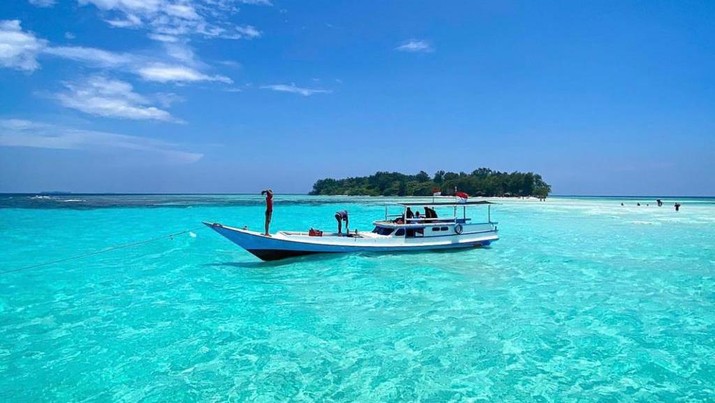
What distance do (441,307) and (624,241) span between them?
26080 mm

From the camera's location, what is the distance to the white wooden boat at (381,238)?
74.9 feet

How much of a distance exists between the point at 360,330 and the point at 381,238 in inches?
508

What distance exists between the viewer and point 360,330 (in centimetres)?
1277

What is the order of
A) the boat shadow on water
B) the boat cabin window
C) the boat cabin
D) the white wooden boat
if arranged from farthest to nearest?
the boat cabin window → the boat cabin → the boat shadow on water → the white wooden boat

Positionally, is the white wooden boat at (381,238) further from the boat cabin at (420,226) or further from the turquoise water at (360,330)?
the turquoise water at (360,330)

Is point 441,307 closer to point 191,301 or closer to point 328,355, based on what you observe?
point 328,355

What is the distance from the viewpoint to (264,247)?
75.4ft

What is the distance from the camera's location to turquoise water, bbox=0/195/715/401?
30.7 feet

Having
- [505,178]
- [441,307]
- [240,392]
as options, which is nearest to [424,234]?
[441,307]

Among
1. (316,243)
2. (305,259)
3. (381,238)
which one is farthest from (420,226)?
(305,259)

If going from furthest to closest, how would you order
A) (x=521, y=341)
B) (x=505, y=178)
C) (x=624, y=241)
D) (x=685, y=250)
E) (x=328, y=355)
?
(x=505, y=178)
(x=624, y=241)
(x=685, y=250)
(x=521, y=341)
(x=328, y=355)

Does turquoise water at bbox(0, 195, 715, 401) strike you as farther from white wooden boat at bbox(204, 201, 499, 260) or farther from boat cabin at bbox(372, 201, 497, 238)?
boat cabin at bbox(372, 201, 497, 238)

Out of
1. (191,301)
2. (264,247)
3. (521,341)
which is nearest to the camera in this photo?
(521,341)

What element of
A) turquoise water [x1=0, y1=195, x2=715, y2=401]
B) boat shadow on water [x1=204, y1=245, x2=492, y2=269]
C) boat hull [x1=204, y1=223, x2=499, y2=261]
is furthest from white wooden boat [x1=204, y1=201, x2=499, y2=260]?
turquoise water [x1=0, y1=195, x2=715, y2=401]
